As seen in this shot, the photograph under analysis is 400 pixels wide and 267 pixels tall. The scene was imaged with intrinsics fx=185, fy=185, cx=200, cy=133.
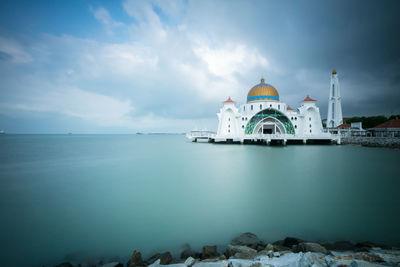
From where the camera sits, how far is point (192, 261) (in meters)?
3.06

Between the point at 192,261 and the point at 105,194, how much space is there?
530 cm

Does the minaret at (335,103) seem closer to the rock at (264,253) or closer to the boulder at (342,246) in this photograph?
the boulder at (342,246)

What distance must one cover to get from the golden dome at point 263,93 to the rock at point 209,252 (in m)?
29.0

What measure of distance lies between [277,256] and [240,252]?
1.97 ft

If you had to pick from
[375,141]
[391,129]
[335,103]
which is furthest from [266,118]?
[335,103]

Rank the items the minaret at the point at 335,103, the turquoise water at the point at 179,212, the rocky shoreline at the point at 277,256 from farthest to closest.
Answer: the minaret at the point at 335,103, the turquoise water at the point at 179,212, the rocky shoreline at the point at 277,256

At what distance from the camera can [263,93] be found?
98.8ft

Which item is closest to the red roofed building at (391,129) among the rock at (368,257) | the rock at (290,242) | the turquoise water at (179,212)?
the turquoise water at (179,212)

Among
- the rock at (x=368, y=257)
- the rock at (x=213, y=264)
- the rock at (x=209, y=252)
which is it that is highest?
the rock at (x=368, y=257)

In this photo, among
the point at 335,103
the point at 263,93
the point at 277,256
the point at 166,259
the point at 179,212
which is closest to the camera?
the point at 277,256

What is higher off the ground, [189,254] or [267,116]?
[267,116]

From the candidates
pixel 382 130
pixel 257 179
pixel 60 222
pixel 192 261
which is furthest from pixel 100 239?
pixel 382 130

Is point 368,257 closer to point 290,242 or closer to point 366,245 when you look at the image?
A: point 366,245

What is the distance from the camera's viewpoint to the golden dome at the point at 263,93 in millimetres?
29984
